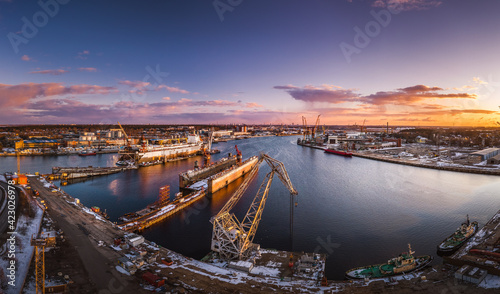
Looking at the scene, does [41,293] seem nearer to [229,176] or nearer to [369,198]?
[229,176]

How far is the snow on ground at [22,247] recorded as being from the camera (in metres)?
9.45

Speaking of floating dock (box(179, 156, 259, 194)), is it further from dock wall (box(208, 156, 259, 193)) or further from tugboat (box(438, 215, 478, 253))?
tugboat (box(438, 215, 478, 253))

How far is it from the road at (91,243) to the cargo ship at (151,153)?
22.6 metres

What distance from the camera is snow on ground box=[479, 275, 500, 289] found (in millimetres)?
9211

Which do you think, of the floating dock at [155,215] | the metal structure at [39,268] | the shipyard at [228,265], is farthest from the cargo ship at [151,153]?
the metal structure at [39,268]

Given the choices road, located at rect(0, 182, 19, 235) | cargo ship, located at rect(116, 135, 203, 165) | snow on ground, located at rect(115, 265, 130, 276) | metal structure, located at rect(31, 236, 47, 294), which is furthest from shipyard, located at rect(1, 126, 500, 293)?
cargo ship, located at rect(116, 135, 203, 165)

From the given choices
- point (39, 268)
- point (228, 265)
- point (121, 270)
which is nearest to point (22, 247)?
point (39, 268)

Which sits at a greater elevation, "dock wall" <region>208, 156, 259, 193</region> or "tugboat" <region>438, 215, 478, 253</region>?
"dock wall" <region>208, 156, 259, 193</region>

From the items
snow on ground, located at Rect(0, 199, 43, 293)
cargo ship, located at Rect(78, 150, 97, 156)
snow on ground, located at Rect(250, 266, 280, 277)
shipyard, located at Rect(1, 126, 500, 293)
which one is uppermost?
cargo ship, located at Rect(78, 150, 97, 156)

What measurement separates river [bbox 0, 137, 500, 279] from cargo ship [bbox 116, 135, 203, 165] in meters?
6.66

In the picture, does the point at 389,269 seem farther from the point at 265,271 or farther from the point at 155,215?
the point at 155,215

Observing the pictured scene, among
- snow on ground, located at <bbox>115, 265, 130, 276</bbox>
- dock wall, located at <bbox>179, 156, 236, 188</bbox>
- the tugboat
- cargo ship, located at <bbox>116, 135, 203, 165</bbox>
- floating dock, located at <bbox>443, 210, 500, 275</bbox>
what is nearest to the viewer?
snow on ground, located at <bbox>115, 265, 130, 276</bbox>

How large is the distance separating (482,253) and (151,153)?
4394cm

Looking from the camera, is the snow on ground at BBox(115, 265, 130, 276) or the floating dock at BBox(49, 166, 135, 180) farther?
the floating dock at BBox(49, 166, 135, 180)
